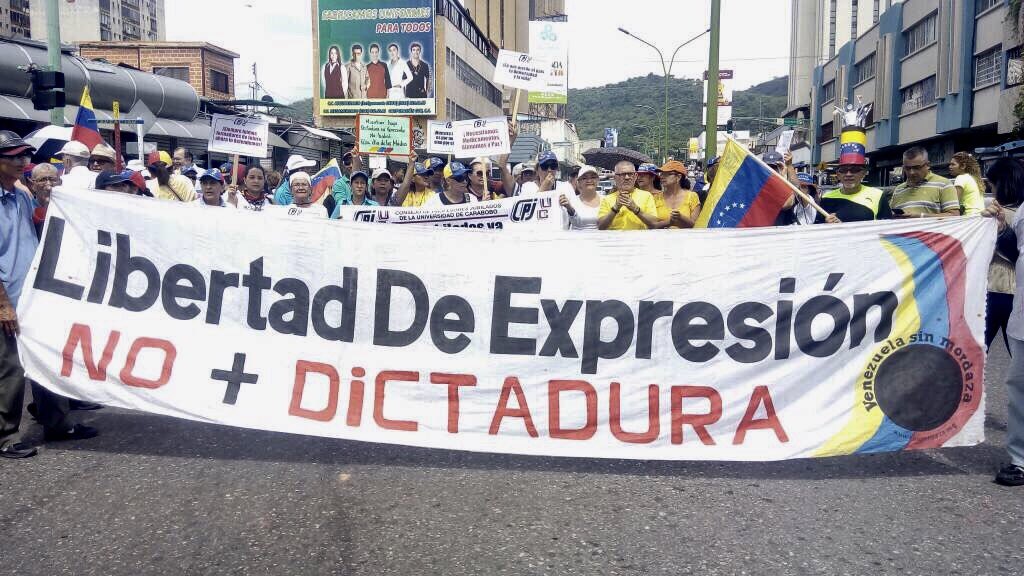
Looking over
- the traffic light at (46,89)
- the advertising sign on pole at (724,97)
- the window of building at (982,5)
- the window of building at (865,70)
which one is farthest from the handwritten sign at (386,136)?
the window of building at (865,70)

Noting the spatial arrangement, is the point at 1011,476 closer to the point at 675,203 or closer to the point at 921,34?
the point at 675,203

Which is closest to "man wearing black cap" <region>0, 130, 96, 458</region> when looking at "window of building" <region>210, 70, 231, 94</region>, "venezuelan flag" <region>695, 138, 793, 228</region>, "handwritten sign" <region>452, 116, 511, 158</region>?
"venezuelan flag" <region>695, 138, 793, 228</region>

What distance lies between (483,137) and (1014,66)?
98.5 feet

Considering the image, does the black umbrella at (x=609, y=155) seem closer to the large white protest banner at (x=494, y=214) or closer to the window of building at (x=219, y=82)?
the large white protest banner at (x=494, y=214)

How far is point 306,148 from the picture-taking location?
124 ft

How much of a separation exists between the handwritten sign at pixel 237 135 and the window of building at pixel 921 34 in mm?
40832

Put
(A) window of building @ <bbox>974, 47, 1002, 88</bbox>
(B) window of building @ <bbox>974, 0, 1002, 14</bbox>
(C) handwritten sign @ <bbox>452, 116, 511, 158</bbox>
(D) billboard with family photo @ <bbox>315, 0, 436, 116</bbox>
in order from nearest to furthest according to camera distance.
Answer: (C) handwritten sign @ <bbox>452, 116, 511, 158</bbox>
(A) window of building @ <bbox>974, 47, 1002, 88</bbox>
(B) window of building @ <bbox>974, 0, 1002, 14</bbox>
(D) billboard with family photo @ <bbox>315, 0, 436, 116</bbox>

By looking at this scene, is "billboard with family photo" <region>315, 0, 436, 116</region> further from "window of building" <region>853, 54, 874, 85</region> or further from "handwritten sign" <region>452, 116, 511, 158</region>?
"handwritten sign" <region>452, 116, 511, 158</region>

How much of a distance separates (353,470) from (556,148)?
2751 inches

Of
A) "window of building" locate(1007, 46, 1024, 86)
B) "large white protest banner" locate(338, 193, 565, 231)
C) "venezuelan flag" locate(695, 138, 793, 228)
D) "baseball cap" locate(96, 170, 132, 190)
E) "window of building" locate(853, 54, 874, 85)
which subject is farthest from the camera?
"window of building" locate(853, 54, 874, 85)

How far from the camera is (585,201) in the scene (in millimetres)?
7781

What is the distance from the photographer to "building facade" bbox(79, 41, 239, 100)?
4619cm

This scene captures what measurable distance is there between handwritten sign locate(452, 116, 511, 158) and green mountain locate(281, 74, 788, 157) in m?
82.3

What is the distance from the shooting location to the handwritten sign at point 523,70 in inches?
402
